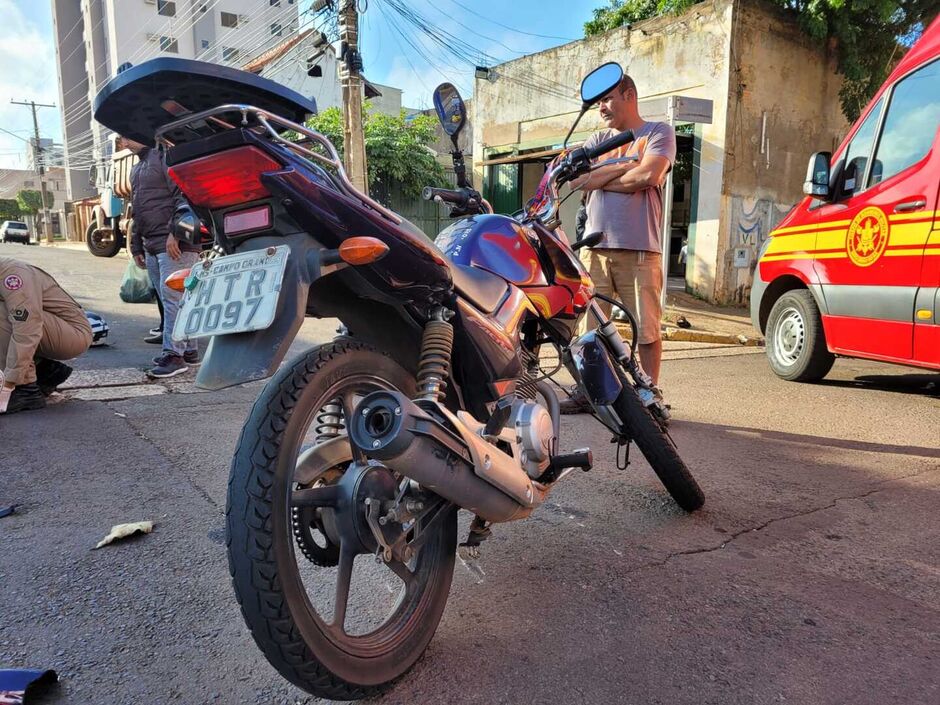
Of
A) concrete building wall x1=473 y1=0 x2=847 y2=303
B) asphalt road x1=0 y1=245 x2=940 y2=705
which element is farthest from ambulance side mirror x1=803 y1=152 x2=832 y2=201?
concrete building wall x1=473 y1=0 x2=847 y2=303

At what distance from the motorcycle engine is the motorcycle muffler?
0.16 metres

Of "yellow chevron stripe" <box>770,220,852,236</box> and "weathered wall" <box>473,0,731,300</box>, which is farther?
"weathered wall" <box>473,0,731,300</box>

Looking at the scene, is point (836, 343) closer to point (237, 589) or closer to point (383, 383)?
point (383, 383)

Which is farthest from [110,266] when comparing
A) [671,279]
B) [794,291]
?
[794,291]

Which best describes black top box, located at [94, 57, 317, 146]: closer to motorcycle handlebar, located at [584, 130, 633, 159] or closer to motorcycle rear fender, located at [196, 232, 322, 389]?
motorcycle rear fender, located at [196, 232, 322, 389]

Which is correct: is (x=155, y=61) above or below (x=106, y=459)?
above

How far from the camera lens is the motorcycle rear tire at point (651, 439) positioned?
2.60 meters

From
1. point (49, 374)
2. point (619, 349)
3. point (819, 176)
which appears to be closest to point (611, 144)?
point (619, 349)

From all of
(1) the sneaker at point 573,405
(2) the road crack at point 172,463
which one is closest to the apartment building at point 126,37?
(2) the road crack at point 172,463

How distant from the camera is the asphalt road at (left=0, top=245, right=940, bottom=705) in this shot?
5.51 ft

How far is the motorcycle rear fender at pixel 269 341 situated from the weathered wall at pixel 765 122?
10231 mm

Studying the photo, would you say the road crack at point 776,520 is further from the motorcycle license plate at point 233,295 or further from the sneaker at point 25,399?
the sneaker at point 25,399

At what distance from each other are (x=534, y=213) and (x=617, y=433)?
0.93m

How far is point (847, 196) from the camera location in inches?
188
